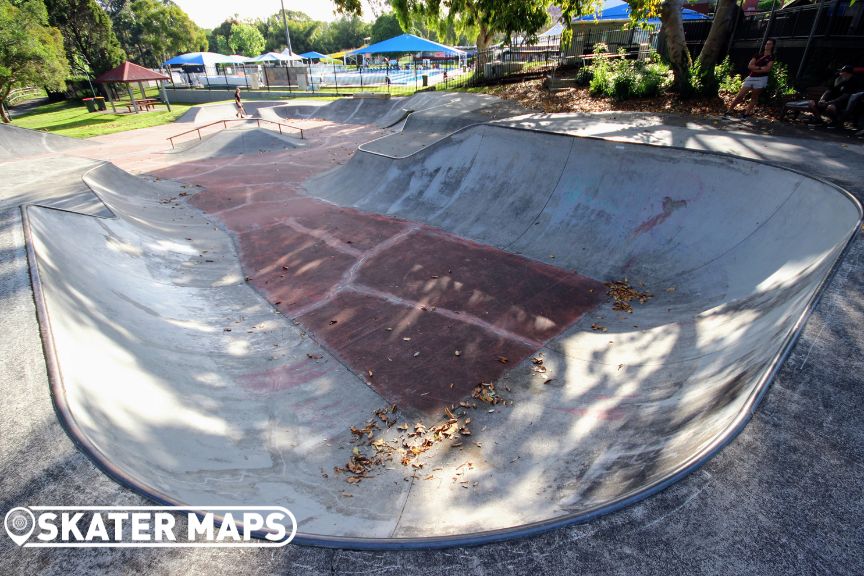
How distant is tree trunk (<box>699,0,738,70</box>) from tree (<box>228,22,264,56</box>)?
96.8 m

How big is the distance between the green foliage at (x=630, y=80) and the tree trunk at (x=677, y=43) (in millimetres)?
745

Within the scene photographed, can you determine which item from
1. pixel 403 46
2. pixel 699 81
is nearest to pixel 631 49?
pixel 699 81

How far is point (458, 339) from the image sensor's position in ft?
22.9

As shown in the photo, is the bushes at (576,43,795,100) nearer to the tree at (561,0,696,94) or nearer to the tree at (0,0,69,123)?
the tree at (561,0,696,94)

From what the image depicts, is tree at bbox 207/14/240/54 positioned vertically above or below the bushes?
above

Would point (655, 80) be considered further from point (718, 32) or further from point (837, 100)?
point (837, 100)

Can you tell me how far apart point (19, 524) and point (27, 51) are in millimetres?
39516

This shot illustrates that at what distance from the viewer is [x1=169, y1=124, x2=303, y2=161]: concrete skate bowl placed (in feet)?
70.8

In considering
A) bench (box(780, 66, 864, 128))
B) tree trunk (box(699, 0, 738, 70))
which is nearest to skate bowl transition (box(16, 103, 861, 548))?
bench (box(780, 66, 864, 128))

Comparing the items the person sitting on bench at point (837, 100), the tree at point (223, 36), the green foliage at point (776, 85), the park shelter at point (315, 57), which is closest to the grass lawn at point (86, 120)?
the park shelter at point (315, 57)

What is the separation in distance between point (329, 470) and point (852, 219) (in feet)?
24.5

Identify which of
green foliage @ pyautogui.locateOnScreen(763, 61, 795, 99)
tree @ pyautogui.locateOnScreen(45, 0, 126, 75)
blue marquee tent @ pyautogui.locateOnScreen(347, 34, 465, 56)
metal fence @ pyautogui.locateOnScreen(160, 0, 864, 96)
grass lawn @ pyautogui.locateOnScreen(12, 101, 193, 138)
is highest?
tree @ pyautogui.locateOnScreen(45, 0, 126, 75)

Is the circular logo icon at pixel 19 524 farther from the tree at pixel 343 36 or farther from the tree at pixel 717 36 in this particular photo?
the tree at pixel 343 36

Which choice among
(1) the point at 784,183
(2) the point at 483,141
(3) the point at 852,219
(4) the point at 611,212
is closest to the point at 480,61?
(2) the point at 483,141
